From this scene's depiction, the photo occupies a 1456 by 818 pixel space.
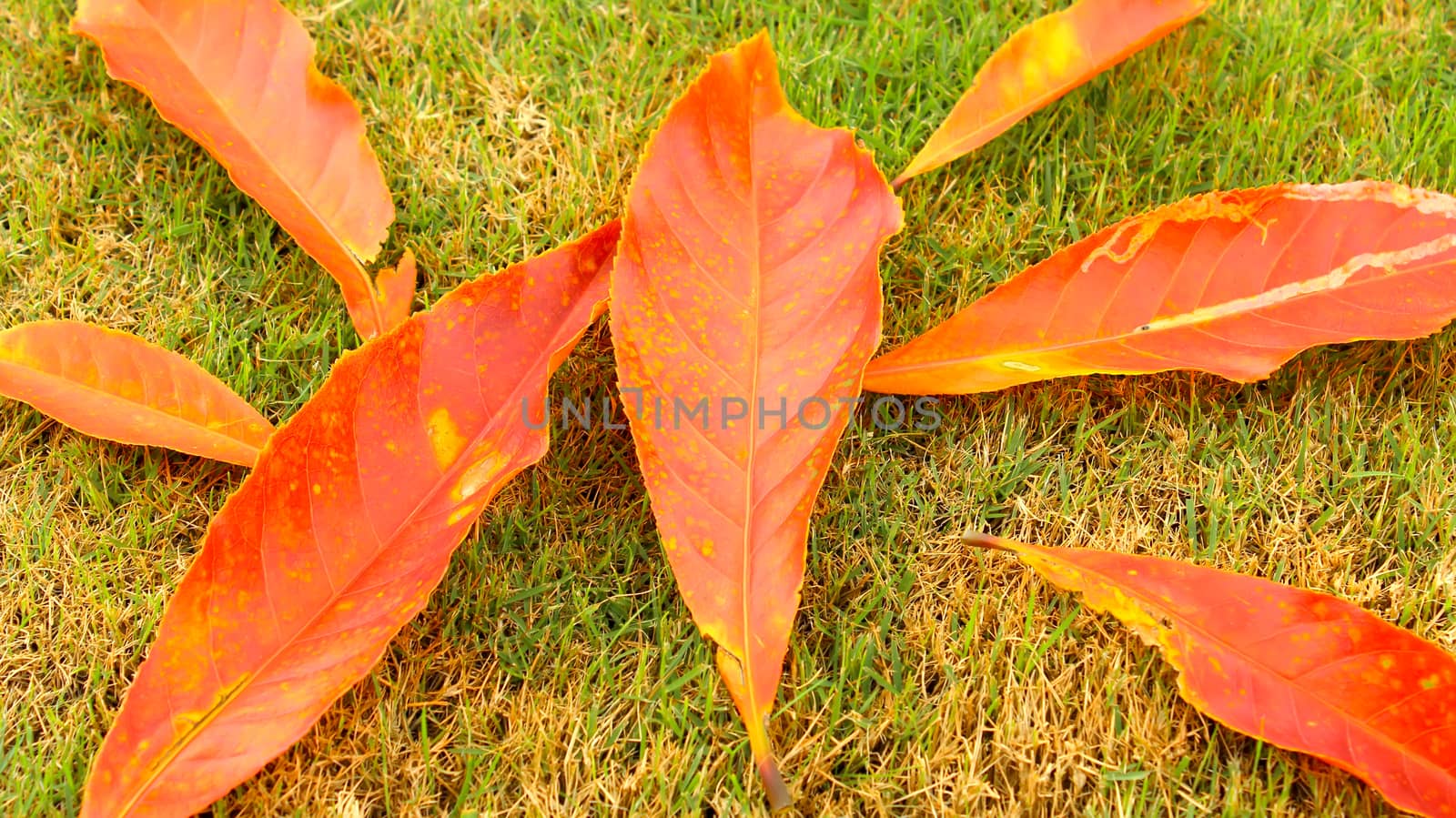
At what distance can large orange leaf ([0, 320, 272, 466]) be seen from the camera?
108 cm

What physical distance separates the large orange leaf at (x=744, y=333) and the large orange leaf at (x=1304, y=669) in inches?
13.1

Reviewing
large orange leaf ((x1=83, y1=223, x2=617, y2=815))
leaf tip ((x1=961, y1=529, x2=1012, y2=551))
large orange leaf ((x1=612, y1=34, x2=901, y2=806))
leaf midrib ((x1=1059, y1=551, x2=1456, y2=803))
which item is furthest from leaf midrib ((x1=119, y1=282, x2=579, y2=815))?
leaf midrib ((x1=1059, y1=551, x2=1456, y2=803))

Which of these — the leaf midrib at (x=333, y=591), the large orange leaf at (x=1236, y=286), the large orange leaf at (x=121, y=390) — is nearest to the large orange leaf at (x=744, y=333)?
the leaf midrib at (x=333, y=591)

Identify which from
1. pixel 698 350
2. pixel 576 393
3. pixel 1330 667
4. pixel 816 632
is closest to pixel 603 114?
pixel 576 393

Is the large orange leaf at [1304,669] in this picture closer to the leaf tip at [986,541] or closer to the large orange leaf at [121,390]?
the leaf tip at [986,541]

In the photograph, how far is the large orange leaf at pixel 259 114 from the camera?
1.18m

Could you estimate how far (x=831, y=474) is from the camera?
1.18m

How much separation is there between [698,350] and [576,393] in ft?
0.81

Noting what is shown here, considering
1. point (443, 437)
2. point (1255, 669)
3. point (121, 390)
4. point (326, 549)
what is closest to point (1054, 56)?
point (1255, 669)

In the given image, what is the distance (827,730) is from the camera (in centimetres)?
105

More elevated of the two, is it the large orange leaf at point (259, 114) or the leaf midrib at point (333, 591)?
the large orange leaf at point (259, 114)

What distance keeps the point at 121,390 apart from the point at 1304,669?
1.20 meters

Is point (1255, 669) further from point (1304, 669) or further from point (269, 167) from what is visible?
point (269, 167)

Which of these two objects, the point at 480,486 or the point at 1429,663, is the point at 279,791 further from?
the point at 1429,663
